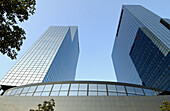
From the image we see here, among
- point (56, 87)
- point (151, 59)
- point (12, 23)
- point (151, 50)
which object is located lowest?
point (12, 23)

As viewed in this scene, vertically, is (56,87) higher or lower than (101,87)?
lower

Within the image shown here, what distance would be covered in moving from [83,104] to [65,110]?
3199 mm

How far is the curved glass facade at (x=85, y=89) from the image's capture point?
2228cm

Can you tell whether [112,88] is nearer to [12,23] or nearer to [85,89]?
[85,89]

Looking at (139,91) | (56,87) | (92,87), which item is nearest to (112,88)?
(92,87)

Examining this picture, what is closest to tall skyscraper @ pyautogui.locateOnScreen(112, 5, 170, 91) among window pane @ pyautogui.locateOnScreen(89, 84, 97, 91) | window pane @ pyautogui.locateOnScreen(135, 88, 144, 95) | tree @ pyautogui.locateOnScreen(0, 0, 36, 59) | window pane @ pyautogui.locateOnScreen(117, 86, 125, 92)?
window pane @ pyautogui.locateOnScreen(135, 88, 144, 95)

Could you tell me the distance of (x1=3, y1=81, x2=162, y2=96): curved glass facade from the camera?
22281mm

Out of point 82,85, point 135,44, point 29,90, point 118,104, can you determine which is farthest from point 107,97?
point 135,44

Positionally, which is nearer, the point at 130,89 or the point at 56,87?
the point at 130,89

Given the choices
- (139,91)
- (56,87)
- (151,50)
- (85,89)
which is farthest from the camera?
(151,50)

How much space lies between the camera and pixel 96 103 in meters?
19.2

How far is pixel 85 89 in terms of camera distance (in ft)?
75.5

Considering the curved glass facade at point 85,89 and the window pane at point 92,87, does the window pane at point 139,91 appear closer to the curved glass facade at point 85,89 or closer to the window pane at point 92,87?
the curved glass facade at point 85,89

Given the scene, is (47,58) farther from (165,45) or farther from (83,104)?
(165,45)
